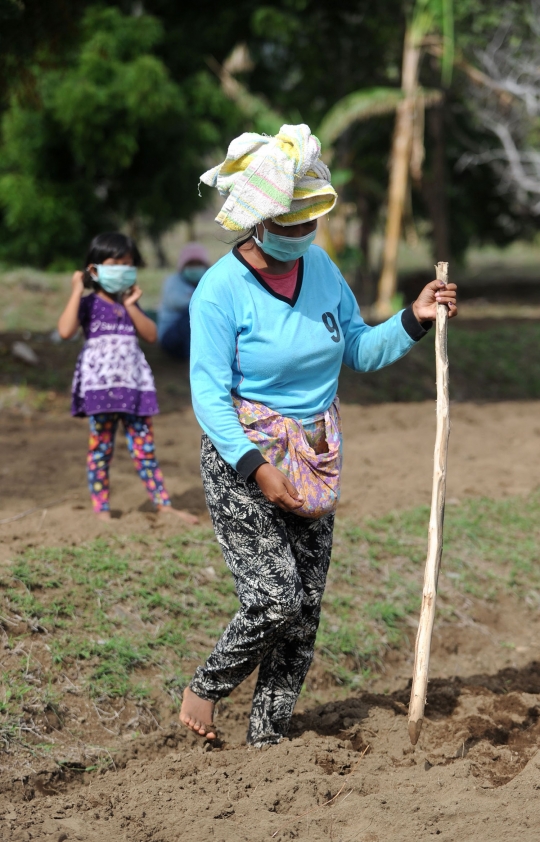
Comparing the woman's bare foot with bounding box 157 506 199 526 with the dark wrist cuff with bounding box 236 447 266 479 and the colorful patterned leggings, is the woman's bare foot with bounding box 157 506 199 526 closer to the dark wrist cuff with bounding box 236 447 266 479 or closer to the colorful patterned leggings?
the colorful patterned leggings

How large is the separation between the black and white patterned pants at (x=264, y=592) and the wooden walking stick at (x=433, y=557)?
420mm

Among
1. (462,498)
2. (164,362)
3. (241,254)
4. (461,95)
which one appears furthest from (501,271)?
(241,254)

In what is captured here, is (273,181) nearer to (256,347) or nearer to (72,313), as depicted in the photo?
(256,347)

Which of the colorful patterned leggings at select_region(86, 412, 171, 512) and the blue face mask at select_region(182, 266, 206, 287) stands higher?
the blue face mask at select_region(182, 266, 206, 287)

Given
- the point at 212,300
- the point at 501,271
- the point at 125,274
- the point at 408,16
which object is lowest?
the point at 212,300

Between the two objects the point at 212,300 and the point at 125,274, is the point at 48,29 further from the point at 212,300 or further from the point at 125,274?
the point at 212,300

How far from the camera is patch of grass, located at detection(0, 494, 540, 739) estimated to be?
4180mm

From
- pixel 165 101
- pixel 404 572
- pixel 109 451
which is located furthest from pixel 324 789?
pixel 165 101

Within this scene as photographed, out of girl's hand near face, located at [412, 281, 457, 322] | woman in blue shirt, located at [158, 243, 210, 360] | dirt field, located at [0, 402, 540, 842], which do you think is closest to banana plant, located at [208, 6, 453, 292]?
woman in blue shirt, located at [158, 243, 210, 360]

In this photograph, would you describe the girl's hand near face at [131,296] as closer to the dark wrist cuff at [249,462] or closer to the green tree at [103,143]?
the dark wrist cuff at [249,462]

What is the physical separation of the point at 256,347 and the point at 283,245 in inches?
14.1

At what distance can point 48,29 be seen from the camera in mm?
9047

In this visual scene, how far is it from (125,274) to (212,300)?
242cm

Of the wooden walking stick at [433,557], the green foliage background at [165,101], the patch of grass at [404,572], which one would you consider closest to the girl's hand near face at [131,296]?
the patch of grass at [404,572]
